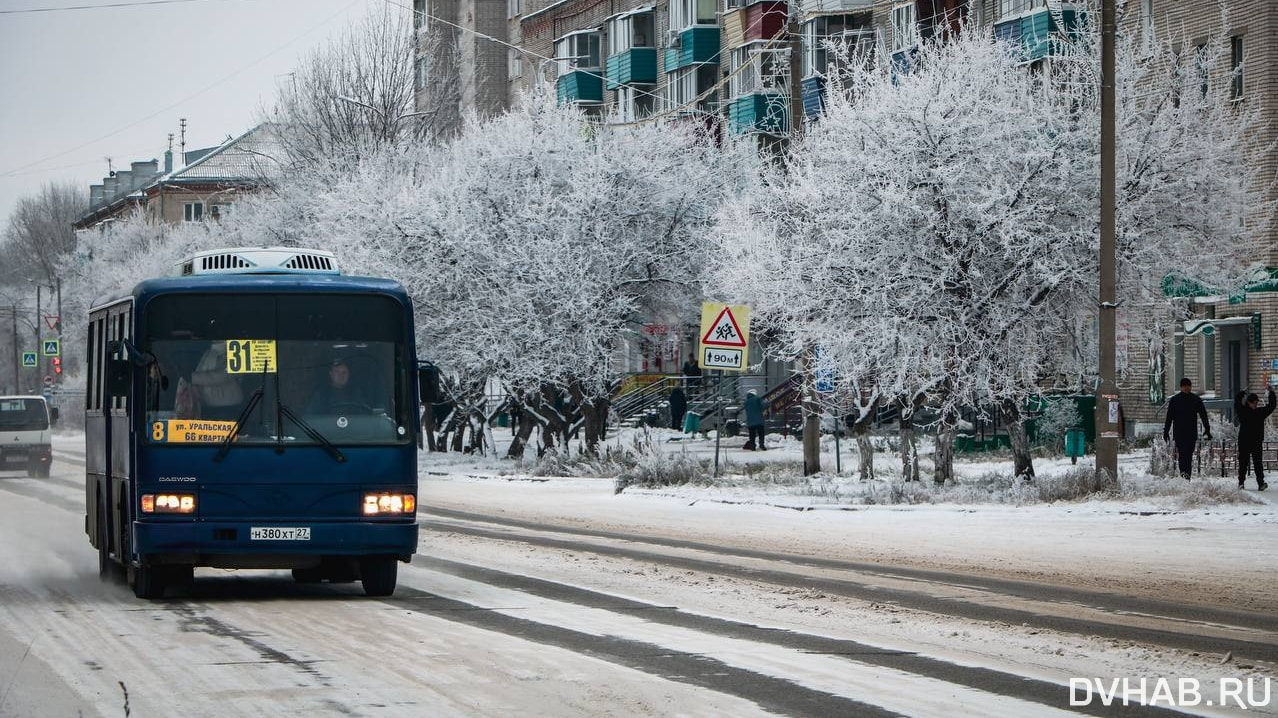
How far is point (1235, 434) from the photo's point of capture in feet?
112

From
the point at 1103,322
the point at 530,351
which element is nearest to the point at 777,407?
the point at 530,351

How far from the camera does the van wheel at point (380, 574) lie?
1478 cm

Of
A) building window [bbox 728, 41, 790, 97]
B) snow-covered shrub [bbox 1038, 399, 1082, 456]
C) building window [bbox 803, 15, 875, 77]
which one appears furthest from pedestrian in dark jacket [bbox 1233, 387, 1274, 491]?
building window [bbox 728, 41, 790, 97]

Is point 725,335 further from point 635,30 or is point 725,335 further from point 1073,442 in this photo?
point 635,30

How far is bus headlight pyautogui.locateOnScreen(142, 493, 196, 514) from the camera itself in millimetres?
13867

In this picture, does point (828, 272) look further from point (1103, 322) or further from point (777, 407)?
point (777, 407)

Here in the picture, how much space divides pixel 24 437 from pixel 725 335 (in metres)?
21.3

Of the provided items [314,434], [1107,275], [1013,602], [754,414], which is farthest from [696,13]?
[1013,602]

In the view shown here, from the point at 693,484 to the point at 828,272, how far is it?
5.45m

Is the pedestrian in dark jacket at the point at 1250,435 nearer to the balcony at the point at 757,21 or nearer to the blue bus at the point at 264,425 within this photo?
the blue bus at the point at 264,425

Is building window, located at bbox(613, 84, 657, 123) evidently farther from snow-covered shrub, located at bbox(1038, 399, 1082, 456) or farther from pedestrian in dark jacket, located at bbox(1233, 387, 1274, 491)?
pedestrian in dark jacket, located at bbox(1233, 387, 1274, 491)

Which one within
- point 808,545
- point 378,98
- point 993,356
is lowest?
point 808,545

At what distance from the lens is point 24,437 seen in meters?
44.0

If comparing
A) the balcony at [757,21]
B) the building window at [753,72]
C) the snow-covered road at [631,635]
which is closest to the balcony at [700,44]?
the building window at [753,72]
